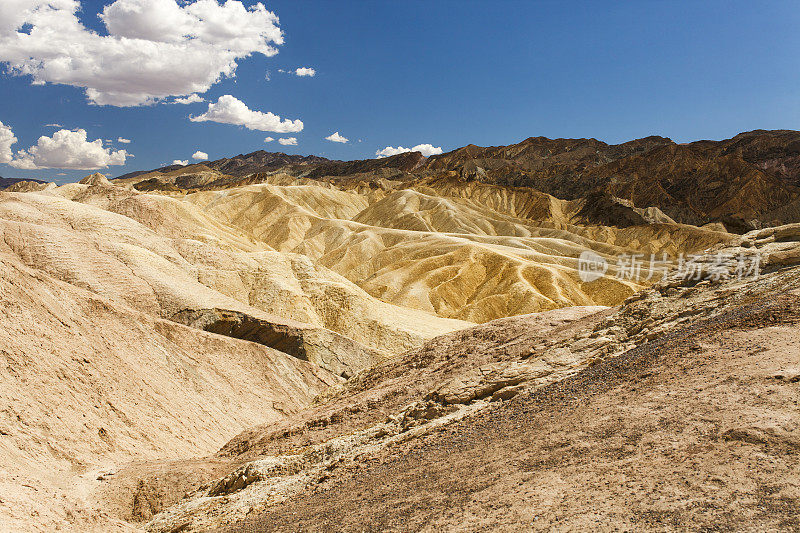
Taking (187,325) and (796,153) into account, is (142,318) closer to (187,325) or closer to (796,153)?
(187,325)

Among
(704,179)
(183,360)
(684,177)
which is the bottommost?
(183,360)

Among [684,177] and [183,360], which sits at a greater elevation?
[684,177]

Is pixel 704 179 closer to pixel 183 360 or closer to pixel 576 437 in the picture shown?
pixel 183 360

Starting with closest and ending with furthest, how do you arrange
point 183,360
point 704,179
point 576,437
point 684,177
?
point 576,437 → point 183,360 → point 704,179 → point 684,177

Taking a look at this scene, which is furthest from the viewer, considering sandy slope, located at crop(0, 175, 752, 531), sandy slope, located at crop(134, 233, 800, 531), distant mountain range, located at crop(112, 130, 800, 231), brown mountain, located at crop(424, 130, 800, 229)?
distant mountain range, located at crop(112, 130, 800, 231)

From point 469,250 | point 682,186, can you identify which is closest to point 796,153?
point 682,186

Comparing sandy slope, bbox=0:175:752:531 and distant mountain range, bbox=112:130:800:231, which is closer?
sandy slope, bbox=0:175:752:531

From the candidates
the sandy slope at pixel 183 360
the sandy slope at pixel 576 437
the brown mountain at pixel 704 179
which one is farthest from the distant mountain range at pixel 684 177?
the sandy slope at pixel 576 437

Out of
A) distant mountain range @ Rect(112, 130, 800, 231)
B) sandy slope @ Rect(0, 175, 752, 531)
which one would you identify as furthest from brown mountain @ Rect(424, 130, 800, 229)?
sandy slope @ Rect(0, 175, 752, 531)

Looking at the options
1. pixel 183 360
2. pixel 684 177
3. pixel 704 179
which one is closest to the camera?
pixel 183 360

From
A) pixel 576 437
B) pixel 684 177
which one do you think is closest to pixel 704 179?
pixel 684 177

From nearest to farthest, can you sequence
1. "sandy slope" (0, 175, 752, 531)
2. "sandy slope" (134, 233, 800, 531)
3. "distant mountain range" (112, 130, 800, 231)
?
"sandy slope" (134, 233, 800, 531) → "sandy slope" (0, 175, 752, 531) → "distant mountain range" (112, 130, 800, 231)

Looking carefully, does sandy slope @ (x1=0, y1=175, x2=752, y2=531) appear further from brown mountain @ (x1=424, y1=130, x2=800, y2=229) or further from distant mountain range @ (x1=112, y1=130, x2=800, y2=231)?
distant mountain range @ (x1=112, y1=130, x2=800, y2=231)

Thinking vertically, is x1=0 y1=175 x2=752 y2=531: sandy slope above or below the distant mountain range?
below
